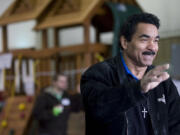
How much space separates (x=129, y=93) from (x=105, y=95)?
0.13m

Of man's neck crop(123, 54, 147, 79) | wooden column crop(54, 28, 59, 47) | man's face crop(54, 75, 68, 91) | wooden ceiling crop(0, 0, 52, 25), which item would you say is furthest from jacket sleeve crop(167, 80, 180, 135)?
wooden column crop(54, 28, 59, 47)

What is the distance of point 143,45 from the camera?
1.65 m

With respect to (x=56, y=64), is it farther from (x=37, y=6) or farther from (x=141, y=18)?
(x=141, y=18)

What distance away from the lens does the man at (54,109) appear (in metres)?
4.53

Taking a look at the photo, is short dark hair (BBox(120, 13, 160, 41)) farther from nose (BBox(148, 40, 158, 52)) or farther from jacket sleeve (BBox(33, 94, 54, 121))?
jacket sleeve (BBox(33, 94, 54, 121))

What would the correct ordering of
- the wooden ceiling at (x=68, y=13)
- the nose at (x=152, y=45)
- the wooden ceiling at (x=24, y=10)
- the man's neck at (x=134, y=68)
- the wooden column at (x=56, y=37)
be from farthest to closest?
the wooden column at (x=56, y=37), the wooden ceiling at (x=24, y=10), the wooden ceiling at (x=68, y=13), the man's neck at (x=134, y=68), the nose at (x=152, y=45)

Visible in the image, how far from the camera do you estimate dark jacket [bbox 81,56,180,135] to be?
1.47 m

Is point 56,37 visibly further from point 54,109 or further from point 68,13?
point 54,109

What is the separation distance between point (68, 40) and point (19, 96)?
81.6 inches

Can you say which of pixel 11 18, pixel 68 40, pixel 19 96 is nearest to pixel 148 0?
pixel 68 40

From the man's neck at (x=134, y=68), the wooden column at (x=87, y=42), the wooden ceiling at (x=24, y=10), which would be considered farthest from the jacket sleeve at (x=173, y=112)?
the wooden ceiling at (x=24, y=10)

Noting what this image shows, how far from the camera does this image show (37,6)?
5.93 meters

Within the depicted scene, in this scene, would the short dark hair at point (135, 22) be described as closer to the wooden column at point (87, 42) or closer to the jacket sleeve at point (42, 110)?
the jacket sleeve at point (42, 110)

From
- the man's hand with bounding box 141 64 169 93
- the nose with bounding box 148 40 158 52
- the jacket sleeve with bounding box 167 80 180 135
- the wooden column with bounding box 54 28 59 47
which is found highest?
the wooden column with bounding box 54 28 59 47
